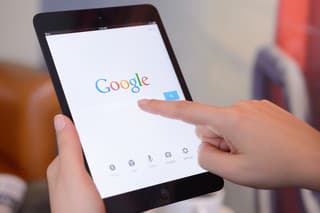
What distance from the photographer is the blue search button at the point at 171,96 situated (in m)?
0.59

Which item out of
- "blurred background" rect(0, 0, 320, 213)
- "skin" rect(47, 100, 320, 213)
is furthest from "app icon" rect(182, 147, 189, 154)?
"blurred background" rect(0, 0, 320, 213)

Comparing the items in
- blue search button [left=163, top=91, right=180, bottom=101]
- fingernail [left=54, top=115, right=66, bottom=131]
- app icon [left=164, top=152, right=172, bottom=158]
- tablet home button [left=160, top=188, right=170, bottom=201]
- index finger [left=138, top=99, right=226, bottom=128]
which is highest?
fingernail [left=54, top=115, right=66, bottom=131]

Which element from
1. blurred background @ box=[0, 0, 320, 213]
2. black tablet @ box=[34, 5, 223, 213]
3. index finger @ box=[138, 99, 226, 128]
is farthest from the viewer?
blurred background @ box=[0, 0, 320, 213]

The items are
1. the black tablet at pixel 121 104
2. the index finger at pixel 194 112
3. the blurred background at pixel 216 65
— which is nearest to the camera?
the index finger at pixel 194 112

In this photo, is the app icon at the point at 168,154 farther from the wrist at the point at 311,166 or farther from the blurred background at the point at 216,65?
the blurred background at the point at 216,65

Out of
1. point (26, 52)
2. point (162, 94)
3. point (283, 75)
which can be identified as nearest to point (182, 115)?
point (162, 94)

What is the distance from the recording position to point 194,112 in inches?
16.4

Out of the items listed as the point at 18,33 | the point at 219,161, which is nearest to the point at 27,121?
the point at 18,33

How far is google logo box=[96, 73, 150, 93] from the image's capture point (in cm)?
54

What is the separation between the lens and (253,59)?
1.14 metres

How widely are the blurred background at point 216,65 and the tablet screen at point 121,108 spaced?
528mm

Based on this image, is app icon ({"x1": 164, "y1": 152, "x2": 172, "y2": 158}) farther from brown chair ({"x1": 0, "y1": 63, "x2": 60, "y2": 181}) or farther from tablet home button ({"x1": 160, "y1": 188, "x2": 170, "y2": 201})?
brown chair ({"x1": 0, "y1": 63, "x2": 60, "y2": 181})

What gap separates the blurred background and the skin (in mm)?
671

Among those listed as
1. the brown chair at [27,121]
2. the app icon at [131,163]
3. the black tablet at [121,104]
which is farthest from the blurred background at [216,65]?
the app icon at [131,163]
